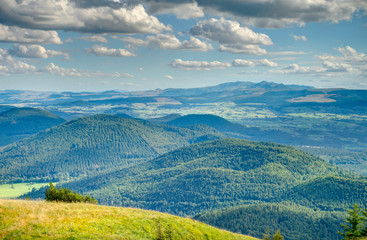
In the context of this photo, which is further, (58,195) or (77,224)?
(58,195)

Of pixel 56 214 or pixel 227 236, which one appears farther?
pixel 227 236

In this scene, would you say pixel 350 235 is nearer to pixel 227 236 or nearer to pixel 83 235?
→ pixel 227 236

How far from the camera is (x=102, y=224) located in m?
56.3

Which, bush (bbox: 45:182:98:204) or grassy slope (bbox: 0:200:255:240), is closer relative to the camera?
grassy slope (bbox: 0:200:255:240)

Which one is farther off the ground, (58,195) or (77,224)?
(77,224)

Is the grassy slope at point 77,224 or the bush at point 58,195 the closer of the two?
the grassy slope at point 77,224

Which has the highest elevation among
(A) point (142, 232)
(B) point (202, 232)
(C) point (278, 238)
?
(A) point (142, 232)

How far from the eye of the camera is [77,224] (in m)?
52.7

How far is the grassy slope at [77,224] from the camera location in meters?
48.0

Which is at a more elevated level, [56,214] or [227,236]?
[56,214]

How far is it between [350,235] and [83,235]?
7395 centimetres

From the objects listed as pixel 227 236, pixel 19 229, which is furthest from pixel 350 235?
pixel 19 229

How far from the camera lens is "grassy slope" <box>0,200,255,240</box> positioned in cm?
4800

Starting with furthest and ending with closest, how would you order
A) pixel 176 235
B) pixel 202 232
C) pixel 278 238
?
pixel 278 238 < pixel 202 232 < pixel 176 235
